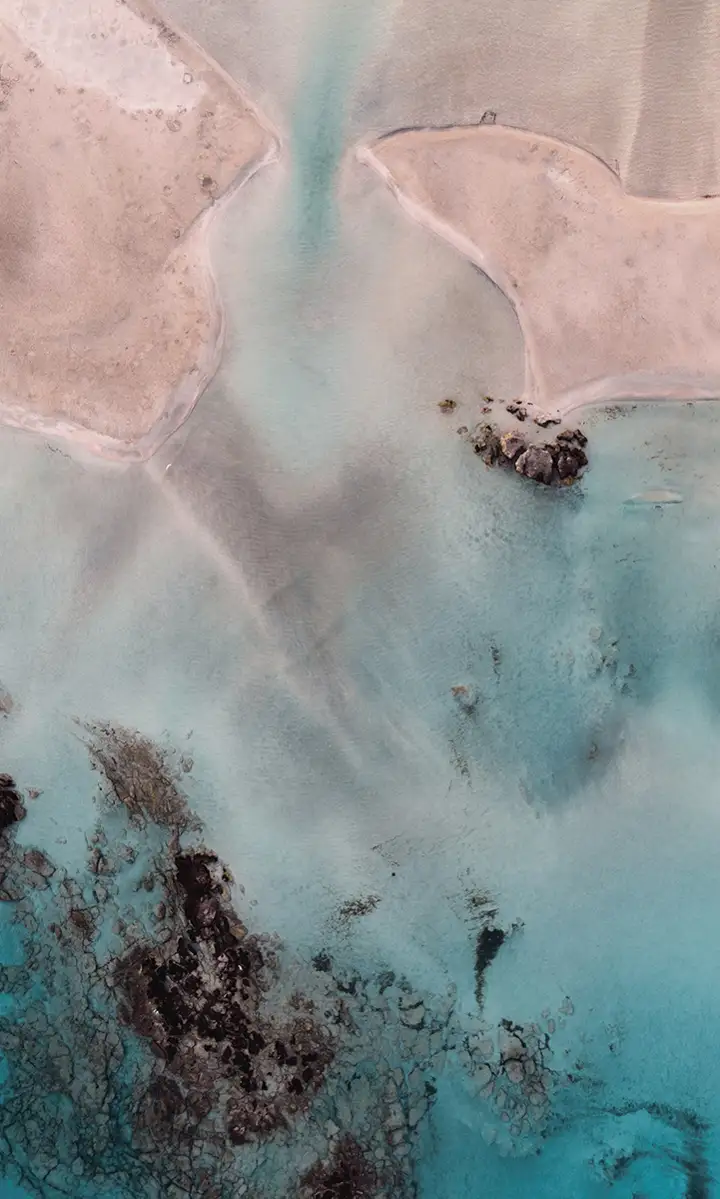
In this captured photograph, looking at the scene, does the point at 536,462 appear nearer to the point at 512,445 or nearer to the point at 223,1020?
the point at 512,445

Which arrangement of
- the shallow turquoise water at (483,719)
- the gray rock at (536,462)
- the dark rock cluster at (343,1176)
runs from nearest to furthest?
the gray rock at (536,462), the shallow turquoise water at (483,719), the dark rock cluster at (343,1176)

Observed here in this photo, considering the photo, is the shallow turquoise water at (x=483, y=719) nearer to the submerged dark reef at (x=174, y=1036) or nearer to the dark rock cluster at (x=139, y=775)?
the dark rock cluster at (x=139, y=775)

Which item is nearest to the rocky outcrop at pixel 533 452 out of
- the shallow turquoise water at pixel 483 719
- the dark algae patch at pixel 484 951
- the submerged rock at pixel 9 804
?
the shallow turquoise water at pixel 483 719

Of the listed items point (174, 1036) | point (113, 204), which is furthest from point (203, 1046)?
point (113, 204)

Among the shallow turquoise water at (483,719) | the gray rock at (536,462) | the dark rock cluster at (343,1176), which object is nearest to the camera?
the gray rock at (536,462)

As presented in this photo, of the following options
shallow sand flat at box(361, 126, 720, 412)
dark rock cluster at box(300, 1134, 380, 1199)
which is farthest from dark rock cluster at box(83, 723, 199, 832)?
shallow sand flat at box(361, 126, 720, 412)

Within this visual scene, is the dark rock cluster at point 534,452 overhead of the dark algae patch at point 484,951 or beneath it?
overhead

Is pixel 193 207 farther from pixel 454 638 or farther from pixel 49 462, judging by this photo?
pixel 454 638
